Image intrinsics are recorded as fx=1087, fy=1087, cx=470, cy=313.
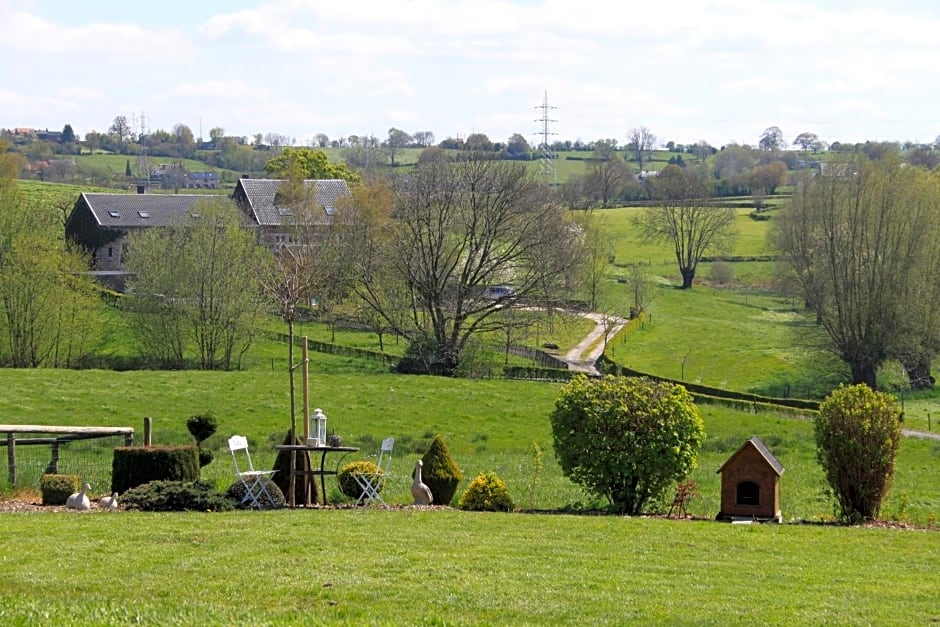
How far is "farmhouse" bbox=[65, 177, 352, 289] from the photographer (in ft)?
260

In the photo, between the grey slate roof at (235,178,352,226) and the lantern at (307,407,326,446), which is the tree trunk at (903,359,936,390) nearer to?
the grey slate roof at (235,178,352,226)

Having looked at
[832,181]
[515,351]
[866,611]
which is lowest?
[515,351]

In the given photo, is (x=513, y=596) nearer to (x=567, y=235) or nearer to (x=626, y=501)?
(x=626, y=501)

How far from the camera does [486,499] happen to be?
741 inches

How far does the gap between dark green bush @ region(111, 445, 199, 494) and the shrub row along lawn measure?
6.98 ft

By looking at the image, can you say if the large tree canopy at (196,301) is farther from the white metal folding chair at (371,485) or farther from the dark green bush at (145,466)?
the white metal folding chair at (371,485)

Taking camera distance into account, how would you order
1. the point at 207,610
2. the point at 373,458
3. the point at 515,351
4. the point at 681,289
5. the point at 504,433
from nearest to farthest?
the point at 207,610
the point at 373,458
the point at 504,433
the point at 515,351
the point at 681,289

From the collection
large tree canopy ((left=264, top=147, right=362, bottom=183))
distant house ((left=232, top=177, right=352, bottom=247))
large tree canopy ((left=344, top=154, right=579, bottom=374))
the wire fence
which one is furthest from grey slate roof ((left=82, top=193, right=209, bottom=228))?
the wire fence

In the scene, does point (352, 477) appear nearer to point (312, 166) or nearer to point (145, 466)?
point (145, 466)

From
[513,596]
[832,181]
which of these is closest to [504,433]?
[513,596]

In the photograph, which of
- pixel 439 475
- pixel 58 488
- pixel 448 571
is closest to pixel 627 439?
pixel 439 475

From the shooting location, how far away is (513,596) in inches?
441

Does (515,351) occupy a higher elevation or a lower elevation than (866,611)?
lower

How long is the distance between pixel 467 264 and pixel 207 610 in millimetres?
43267
